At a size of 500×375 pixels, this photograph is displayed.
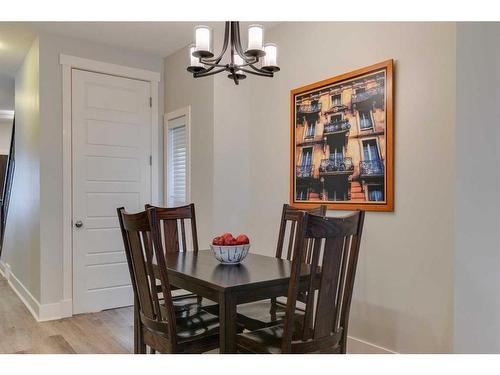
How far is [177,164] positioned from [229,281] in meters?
2.50

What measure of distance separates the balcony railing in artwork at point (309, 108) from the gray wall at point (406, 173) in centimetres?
19

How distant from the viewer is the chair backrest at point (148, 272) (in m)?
1.86

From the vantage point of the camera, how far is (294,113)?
322 centimetres

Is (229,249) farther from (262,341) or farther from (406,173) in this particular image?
(406,173)

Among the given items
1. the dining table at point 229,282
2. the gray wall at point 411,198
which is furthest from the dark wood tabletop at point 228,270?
the gray wall at point 411,198

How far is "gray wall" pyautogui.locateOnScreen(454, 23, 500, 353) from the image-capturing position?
2.11 meters

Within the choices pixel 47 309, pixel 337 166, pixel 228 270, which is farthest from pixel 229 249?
pixel 47 309

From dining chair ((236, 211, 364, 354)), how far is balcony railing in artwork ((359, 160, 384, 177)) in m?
0.88

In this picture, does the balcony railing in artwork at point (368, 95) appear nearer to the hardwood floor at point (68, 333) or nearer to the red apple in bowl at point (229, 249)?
the red apple in bowl at point (229, 249)

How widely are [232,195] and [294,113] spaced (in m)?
0.98

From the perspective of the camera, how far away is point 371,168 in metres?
2.61

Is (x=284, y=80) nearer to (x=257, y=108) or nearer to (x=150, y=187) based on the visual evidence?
(x=257, y=108)

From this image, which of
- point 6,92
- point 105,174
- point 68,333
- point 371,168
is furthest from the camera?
point 6,92
